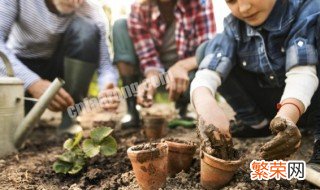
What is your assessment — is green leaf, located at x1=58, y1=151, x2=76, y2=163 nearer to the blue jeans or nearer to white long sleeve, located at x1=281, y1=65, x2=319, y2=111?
white long sleeve, located at x1=281, y1=65, x2=319, y2=111

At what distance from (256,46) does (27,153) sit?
1.50 m

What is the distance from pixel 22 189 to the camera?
1.74m

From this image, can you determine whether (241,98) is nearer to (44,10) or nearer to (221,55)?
(221,55)

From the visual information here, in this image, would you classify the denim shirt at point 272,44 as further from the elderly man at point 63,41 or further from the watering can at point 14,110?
the elderly man at point 63,41

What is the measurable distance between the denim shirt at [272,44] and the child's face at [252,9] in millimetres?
44

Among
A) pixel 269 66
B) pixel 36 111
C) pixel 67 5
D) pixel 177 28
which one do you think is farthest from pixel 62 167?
pixel 177 28

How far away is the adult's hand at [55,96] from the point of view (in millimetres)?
2545

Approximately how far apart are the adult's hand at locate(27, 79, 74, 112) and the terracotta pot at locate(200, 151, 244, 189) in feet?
4.25

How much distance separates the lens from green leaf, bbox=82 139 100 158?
6.20 feet

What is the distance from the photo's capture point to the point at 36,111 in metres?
2.28

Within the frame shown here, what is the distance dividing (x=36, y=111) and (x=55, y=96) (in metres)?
0.29

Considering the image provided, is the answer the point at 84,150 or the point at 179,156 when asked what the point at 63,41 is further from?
the point at 179,156

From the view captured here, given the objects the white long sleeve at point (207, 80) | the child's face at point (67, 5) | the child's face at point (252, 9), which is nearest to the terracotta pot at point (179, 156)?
the white long sleeve at point (207, 80)

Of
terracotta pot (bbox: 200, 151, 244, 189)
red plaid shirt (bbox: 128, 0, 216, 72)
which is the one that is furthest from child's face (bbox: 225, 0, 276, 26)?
red plaid shirt (bbox: 128, 0, 216, 72)
